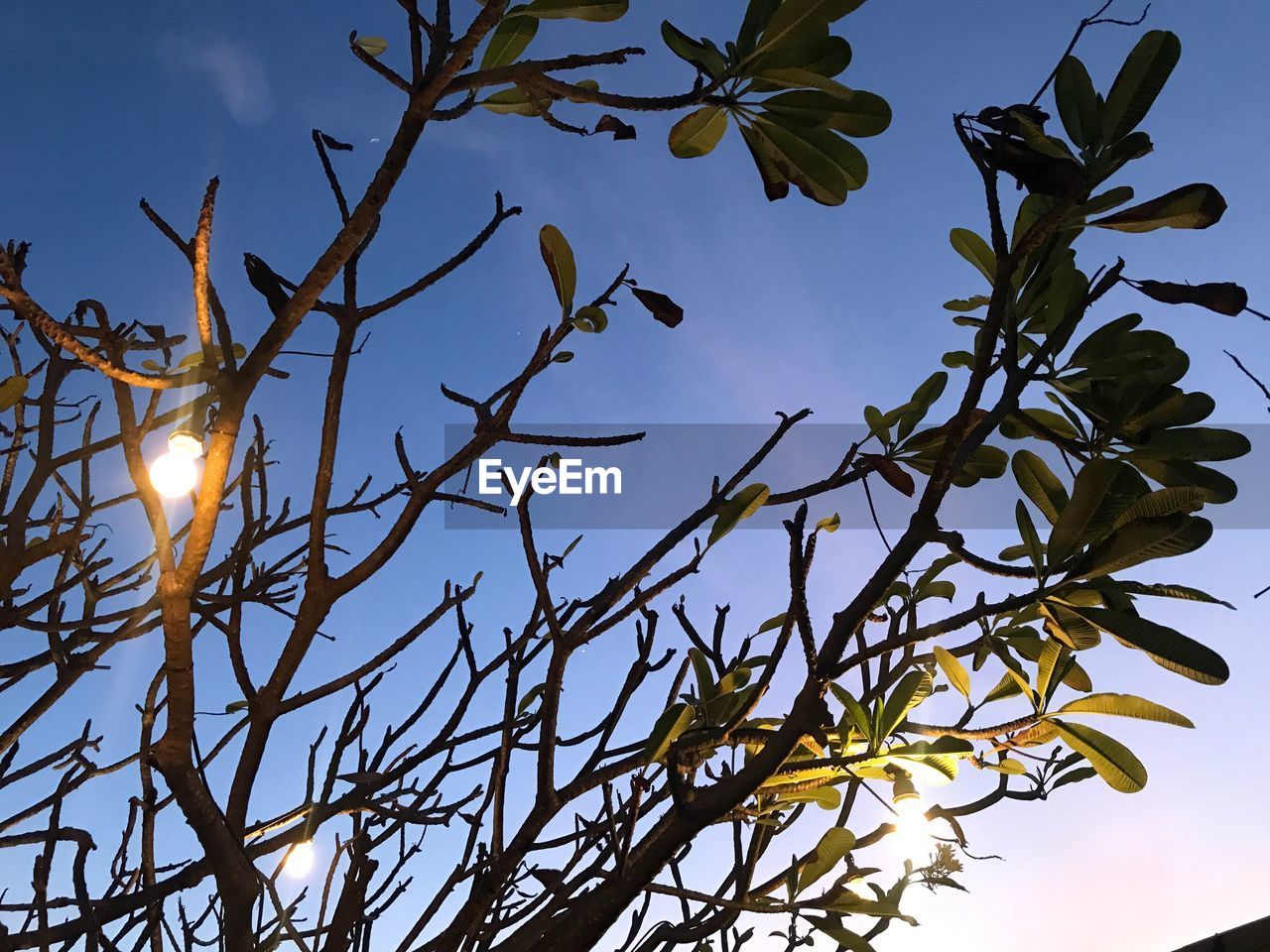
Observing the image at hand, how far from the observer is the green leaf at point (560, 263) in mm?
1063

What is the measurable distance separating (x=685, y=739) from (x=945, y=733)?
27cm

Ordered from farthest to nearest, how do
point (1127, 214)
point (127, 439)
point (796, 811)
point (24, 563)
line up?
point (24, 563)
point (796, 811)
point (127, 439)
point (1127, 214)

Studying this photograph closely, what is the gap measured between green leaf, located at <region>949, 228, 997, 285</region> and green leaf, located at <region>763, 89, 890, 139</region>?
0.23m

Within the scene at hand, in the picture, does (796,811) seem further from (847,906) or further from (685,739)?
(685,739)

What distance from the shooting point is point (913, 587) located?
1.25 m

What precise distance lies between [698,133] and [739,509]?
1.57 ft

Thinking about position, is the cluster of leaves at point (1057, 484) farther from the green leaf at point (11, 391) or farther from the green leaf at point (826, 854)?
the green leaf at point (11, 391)

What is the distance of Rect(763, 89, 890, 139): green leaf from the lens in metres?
0.94

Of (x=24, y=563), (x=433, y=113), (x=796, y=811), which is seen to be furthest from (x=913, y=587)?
(x=24, y=563)

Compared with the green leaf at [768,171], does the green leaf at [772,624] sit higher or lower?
lower

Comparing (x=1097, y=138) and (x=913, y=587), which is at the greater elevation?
(x=1097, y=138)

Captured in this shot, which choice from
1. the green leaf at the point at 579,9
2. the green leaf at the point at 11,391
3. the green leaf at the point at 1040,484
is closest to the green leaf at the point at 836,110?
the green leaf at the point at 579,9

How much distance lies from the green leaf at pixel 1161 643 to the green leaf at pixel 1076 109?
1.54 ft

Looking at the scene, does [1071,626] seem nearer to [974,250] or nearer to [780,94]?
[974,250]
